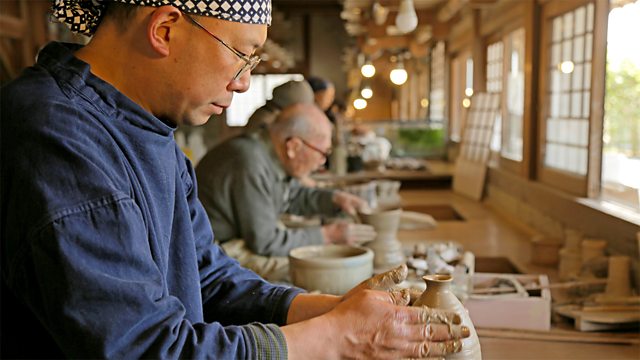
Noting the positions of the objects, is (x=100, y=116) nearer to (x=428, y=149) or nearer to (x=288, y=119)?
(x=288, y=119)

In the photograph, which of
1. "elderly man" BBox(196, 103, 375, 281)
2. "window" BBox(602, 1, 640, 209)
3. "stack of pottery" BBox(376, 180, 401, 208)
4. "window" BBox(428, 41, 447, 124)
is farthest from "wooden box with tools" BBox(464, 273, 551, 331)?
"window" BBox(428, 41, 447, 124)

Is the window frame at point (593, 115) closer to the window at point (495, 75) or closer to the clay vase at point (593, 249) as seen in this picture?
the clay vase at point (593, 249)

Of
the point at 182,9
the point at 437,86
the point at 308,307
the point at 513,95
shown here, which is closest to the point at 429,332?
the point at 308,307

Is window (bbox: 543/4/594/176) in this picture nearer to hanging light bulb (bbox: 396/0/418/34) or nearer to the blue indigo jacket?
hanging light bulb (bbox: 396/0/418/34)

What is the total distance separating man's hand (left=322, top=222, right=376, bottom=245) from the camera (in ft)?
8.61

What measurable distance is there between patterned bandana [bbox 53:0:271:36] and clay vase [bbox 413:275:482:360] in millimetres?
606

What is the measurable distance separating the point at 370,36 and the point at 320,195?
3732 mm

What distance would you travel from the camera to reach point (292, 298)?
1.36 metres

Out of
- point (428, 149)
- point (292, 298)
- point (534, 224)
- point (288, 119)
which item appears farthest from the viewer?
point (428, 149)

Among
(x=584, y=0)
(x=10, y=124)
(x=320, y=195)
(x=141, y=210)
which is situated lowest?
(x=320, y=195)

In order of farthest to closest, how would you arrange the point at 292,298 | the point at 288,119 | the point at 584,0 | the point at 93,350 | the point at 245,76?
the point at 584,0 < the point at 288,119 < the point at 292,298 < the point at 245,76 < the point at 93,350

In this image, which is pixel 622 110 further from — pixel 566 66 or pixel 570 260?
pixel 570 260

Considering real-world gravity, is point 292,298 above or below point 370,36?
below

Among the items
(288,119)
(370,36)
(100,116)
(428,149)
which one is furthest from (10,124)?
(428,149)
